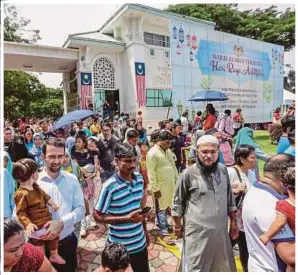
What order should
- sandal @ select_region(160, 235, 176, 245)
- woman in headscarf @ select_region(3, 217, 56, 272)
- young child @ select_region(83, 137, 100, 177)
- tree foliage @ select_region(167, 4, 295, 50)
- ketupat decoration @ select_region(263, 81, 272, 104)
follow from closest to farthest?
woman in headscarf @ select_region(3, 217, 56, 272)
sandal @ select_region(160, 235, 176, 245)
young child @ select_region(83, 137, 100, 177)
ketupat decoration @ select_region(263, 81, 272, 104)
tree foliage @ select_region(167, 4, 295, 50)

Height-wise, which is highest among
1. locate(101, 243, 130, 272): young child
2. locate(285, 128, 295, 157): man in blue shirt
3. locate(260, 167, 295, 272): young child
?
locate(285, 128, 295, 157): man in blue shirt

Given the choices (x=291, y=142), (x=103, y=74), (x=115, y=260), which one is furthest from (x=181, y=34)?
(x=115, y=260)

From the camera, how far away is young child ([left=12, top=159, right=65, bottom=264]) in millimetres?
2104

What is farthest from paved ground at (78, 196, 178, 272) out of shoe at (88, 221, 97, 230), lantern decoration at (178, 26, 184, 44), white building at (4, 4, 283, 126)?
white building at (4, 4, 283, 126)

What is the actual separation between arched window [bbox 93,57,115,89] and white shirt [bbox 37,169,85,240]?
13.4 m

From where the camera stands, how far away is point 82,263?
3221 mm

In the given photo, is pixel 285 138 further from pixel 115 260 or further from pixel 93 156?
pixel 93 156

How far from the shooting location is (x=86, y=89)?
48.6ft

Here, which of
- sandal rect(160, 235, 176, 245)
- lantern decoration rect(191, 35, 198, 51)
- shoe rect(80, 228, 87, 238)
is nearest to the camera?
sandal rect(160, 235, 176, 245)

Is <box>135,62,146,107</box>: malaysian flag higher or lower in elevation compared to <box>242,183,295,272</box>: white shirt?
higher

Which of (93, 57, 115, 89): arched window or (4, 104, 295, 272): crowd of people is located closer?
(4, 104, 295, 272): crowd of people

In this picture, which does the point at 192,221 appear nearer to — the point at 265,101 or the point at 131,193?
the point at 131,193

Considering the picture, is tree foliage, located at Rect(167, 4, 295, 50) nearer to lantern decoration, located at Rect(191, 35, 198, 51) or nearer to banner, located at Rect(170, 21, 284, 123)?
banner, located at Rect(170, 21, 284, 123)

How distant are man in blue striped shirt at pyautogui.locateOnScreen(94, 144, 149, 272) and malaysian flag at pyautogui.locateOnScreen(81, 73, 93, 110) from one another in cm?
1297
